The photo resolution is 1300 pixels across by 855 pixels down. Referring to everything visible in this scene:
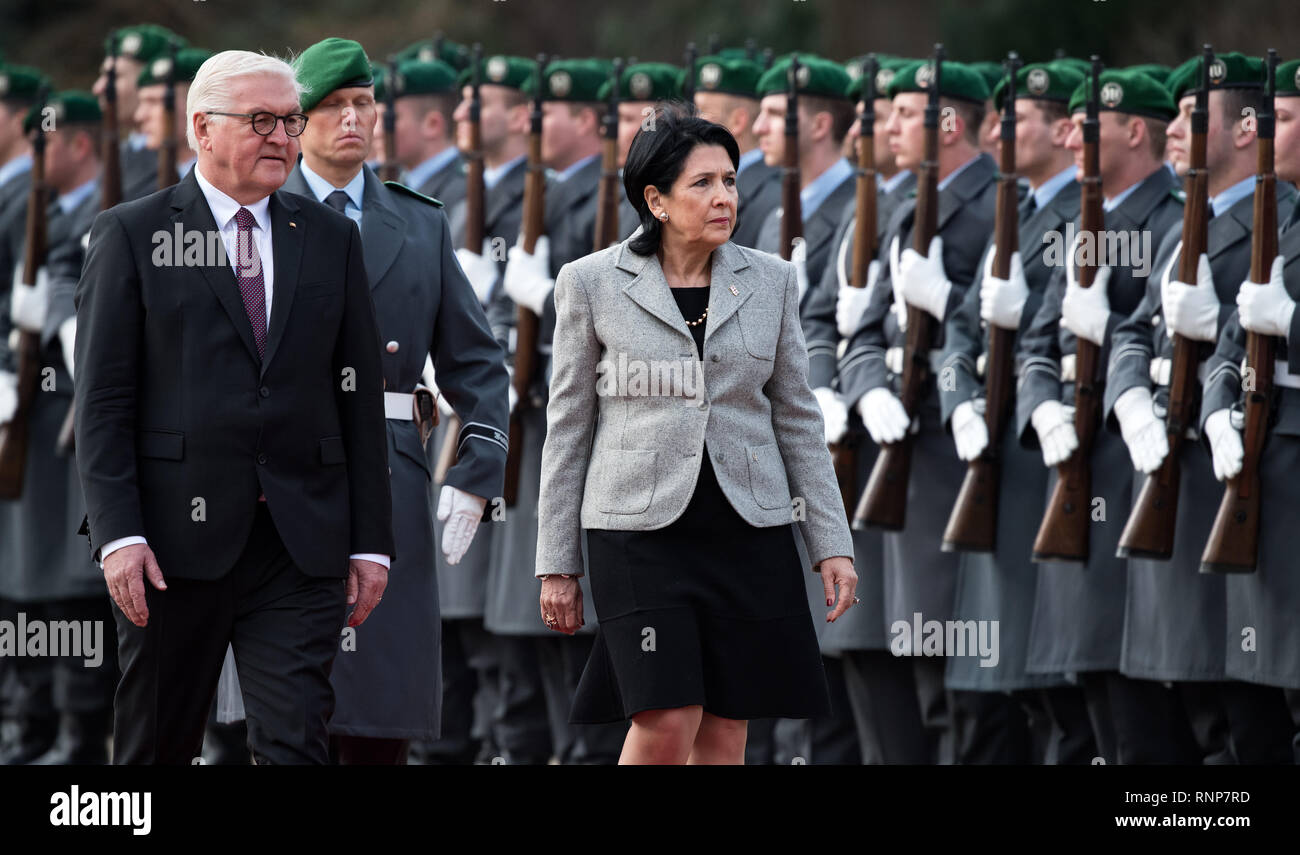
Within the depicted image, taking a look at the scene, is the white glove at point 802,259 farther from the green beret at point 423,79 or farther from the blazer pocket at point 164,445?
the blazer pocket at point 164,445

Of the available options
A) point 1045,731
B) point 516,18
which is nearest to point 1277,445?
point 1045,731

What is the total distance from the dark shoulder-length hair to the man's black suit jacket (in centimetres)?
82

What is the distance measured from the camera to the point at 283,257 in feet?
16.5

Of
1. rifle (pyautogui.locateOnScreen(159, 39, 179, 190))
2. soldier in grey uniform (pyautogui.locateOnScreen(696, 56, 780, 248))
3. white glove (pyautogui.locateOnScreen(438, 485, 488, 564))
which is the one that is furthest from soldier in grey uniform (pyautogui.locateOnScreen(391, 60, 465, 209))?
white glove (pyautogui.locateOnScreen(438, 485, 488, 564))

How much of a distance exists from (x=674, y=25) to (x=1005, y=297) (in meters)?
13.5

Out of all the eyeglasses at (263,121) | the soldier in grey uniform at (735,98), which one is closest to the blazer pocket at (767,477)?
the eyeglasses at (263,121)

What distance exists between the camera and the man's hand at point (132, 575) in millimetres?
4770

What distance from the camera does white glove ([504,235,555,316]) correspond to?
8.80 m

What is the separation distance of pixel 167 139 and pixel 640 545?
494 cm

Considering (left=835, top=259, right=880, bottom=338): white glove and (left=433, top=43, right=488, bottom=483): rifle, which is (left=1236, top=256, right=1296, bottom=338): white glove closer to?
(left=835, top=259, right=880, bottom=338): white glove

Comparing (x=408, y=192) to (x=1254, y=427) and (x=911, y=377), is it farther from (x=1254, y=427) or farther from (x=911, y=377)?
(x=1254, y=427)

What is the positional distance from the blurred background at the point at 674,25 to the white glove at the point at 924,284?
9.03 m

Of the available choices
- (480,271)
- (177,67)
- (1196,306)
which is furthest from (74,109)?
(1196,306)

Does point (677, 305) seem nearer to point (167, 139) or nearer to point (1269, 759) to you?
point (1269, 759)
